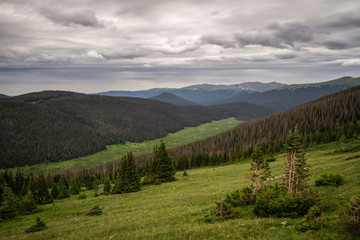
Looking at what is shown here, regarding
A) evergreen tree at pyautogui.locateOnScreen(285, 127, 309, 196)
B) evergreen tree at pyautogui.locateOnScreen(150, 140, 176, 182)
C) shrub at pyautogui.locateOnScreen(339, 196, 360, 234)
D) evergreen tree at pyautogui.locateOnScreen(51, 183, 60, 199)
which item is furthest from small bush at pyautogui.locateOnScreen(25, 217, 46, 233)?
evergreen tree at pyautogui.locateOnScreen(51, 183, 60, 199)

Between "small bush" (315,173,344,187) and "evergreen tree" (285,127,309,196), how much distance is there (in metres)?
6.63

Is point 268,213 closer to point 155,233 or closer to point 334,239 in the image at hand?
point 334,239

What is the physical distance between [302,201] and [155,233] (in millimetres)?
14571

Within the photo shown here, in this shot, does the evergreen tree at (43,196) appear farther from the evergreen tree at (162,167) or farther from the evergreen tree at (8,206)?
the evergreen tree at (162,167)

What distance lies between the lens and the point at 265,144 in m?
117

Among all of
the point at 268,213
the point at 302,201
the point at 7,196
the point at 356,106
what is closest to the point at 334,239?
the point at 302,201

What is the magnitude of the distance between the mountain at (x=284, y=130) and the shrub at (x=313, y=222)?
318 ft

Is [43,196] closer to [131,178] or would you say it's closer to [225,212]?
[131,178]

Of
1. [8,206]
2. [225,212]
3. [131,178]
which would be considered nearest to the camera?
[225,212]

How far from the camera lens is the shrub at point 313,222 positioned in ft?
48.4

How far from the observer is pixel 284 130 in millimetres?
132250

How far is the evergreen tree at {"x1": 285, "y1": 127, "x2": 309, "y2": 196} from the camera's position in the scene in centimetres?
2073

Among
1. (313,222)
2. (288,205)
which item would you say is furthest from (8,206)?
(313,222)

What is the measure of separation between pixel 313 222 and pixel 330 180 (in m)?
14.0
